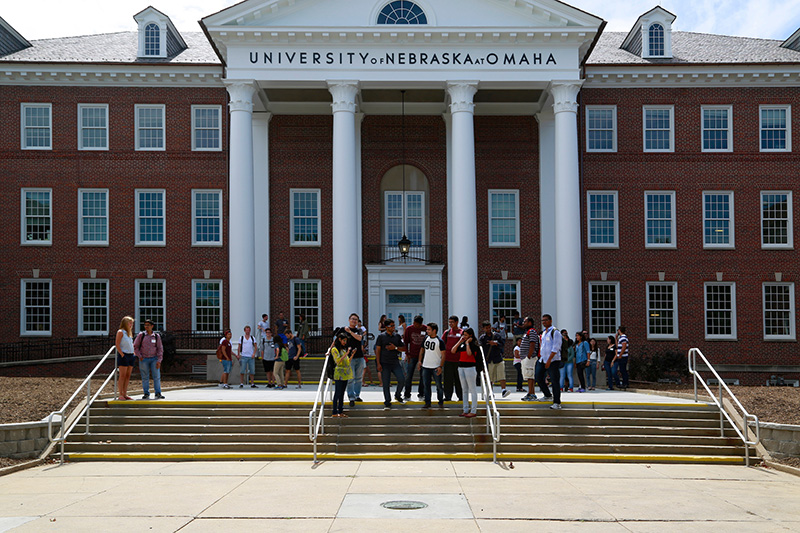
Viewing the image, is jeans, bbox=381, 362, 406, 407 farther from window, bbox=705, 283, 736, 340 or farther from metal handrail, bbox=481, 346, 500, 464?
window, bbox=705, 283, 736, 340

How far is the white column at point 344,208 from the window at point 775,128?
16.3 m

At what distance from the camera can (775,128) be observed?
3384 cm

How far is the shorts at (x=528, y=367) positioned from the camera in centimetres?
1914

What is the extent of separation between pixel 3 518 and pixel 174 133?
82.1 feet

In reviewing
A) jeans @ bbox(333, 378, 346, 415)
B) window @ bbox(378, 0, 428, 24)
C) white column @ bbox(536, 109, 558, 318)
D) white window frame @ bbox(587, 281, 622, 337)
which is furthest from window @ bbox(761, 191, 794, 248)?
jeans @ bbox(333, 378, 346, 415)

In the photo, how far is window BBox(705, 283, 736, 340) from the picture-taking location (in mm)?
33438

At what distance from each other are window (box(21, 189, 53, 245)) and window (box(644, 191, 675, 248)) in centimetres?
2328

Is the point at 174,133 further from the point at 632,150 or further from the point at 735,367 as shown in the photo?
the point at 735,367

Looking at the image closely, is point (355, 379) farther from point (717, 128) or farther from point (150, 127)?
point (717, 128)

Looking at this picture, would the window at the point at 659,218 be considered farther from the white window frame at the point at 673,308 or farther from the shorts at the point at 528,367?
the shorts at the point at 528,367

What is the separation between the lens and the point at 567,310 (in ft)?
96.6

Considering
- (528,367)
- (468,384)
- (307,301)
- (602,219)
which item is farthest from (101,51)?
(468,384)

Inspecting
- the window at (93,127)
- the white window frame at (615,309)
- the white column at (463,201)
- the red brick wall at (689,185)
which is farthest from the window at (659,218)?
the window at (93,127)

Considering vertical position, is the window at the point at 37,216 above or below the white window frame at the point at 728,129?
below
